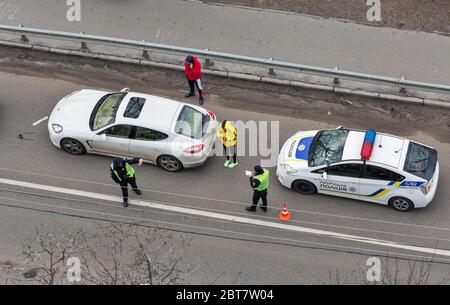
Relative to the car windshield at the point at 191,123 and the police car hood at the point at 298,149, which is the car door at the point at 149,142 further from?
the police car hood at the point at 298,149

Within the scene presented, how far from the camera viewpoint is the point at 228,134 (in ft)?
44.3

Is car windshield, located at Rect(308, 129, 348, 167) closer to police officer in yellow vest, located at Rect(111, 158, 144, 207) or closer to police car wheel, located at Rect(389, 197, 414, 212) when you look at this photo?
police car wheel, located at Rect(389, 197, 414, 212)

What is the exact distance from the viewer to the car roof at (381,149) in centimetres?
1261

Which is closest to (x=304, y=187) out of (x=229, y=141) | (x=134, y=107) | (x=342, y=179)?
(x=342, y=179)

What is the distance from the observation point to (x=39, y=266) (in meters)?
12.2

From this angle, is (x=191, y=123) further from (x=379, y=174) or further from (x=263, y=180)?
(x=379, y=174)

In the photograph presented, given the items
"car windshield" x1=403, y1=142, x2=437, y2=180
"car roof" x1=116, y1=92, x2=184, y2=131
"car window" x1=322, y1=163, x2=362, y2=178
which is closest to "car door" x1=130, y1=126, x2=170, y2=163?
"car roof" x1=116, y1=92, x2=184, y2=131

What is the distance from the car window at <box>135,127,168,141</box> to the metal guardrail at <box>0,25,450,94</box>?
356cm

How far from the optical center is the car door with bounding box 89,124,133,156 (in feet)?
44.4

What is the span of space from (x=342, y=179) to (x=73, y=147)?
6.75m

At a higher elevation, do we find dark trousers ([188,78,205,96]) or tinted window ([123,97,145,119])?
dark trousers ([188,78,205,96])

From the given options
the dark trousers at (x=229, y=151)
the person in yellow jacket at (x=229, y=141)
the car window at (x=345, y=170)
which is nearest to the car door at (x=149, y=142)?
the person in yellow jacket at (x=229, y=141)

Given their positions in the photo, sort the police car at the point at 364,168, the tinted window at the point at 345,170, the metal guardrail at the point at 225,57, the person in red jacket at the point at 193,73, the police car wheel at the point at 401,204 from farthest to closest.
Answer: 1. the metal guardrail at the point at 225,57
2. the person in red jacket at the point at 193,73
3. the police car wheel at the point at 401,204
4. the tinted window at the point at 345,170
5. the police car at the point at 364,168

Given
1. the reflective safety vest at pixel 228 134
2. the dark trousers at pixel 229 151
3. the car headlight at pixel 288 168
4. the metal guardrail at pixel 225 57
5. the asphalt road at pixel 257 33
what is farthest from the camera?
the asphalt road at pixel 257 33
